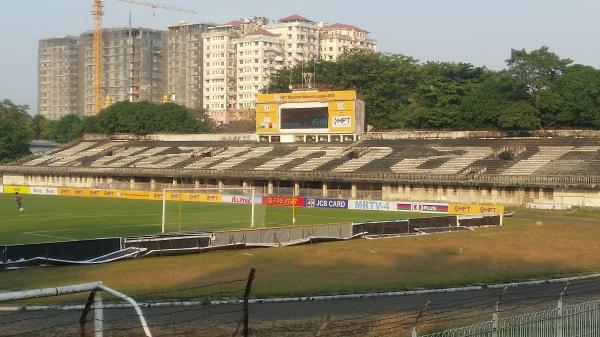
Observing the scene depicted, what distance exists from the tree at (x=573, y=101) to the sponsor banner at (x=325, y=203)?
35.9 metres

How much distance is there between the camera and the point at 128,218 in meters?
58.9

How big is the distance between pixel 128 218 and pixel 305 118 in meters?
41.6

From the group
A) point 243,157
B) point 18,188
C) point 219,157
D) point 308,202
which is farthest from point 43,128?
point 308,202

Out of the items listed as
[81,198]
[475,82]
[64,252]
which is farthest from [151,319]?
[475,82]

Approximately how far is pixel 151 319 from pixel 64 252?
13828 millimetres

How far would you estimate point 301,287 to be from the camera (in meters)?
26.4

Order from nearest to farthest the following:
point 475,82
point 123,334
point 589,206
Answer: point 123,334, point 589,206, point 475,82

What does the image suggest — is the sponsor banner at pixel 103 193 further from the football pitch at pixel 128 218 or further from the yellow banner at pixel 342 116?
the yellow banner at pixel 342 116

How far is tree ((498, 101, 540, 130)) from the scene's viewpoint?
9365 centimetres

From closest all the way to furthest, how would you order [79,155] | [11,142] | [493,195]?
[493,195] → [79,155] → [11,142]

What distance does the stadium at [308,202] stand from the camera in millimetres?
31469

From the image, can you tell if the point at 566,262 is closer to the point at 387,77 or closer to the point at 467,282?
the point at 467,282

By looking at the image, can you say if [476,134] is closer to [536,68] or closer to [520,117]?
[520,117]

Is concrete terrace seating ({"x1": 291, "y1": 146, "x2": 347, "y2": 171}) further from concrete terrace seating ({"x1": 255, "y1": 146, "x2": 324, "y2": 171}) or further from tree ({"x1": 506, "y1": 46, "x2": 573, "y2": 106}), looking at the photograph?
tree ({"x1": 506, "y1": 46, "x2": 573, "y2": 106})
